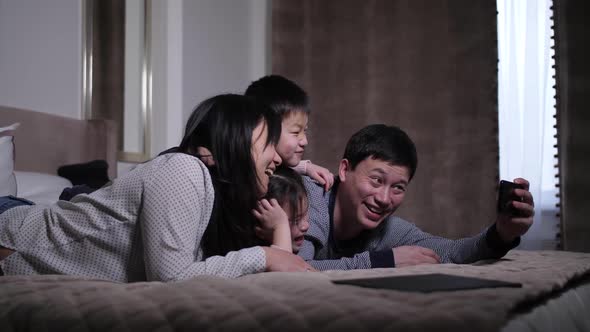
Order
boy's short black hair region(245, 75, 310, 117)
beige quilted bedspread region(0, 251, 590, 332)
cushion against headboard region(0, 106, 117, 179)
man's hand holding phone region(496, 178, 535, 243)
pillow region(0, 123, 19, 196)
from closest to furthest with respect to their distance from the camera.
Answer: beige quilted bedspread region(0, 251, 590, 332) < man's hand holding phone region(496, 178, 535, 243) < pillow region(0, 123, 19, 196) < boy's short black hair region(245, 75, 310, 117) < cushion against headboard region(0, 106, 117, 179)

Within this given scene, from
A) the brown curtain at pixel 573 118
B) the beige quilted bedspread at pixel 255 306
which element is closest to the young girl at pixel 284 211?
the beige quilted bedspread at pixel 255 306

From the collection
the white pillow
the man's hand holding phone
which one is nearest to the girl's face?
the man's hand holding phone

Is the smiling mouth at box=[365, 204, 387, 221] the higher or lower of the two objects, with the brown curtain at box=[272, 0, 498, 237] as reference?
lower

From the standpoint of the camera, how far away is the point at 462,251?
1681 mm

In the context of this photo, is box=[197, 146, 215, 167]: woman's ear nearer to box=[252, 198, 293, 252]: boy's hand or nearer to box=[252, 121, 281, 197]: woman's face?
box=[252, 121, 281, 197]: woman's face

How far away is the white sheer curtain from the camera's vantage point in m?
2.91

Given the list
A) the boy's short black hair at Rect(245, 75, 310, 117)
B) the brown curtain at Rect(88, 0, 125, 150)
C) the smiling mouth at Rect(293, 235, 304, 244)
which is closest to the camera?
the smiling mouth at Rect(293, 235, 304, 244)

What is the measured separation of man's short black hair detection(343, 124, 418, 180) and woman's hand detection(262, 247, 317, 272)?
0.74 metres

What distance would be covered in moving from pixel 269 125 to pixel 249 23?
8.29ft

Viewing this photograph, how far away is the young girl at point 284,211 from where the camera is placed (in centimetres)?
144

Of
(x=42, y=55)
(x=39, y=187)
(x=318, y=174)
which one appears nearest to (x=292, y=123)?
(x=318, y=174)

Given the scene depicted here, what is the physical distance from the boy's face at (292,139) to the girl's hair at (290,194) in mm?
273

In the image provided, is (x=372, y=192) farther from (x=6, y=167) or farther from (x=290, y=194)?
(x=6, y=167)

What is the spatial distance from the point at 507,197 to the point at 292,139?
720 millimetres
